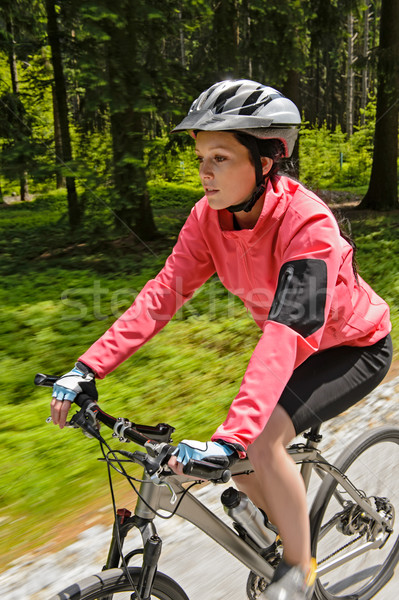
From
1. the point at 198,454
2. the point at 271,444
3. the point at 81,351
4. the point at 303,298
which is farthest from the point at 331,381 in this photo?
the point at 81,351

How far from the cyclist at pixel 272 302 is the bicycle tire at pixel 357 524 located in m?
0.45

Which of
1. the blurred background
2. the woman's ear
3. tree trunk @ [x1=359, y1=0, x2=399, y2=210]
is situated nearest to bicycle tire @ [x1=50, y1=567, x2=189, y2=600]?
the blurred background

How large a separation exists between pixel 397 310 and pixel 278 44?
639cm

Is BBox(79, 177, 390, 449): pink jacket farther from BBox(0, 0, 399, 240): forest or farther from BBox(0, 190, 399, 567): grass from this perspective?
BBox(0, 0, 399, 240): forest

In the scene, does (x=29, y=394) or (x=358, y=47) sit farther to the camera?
(x=358, y=47)

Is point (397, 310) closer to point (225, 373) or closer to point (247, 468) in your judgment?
point (225, 373)

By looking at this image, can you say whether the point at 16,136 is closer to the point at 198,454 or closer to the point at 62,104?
the point at 62,104

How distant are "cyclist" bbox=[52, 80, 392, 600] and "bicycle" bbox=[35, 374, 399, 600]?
127 mm

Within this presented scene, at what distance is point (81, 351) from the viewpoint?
19.4 feet

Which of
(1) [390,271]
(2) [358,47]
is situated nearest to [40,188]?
(1) [390,271]

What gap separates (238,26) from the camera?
448 inches

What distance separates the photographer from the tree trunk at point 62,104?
30.5ft

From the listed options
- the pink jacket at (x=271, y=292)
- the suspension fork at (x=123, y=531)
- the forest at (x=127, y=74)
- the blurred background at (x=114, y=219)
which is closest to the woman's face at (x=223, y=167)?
the pink jacket at (x=271, y=292)

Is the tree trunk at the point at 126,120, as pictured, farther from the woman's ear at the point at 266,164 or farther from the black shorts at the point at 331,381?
the black shorts at the point at 331,381
